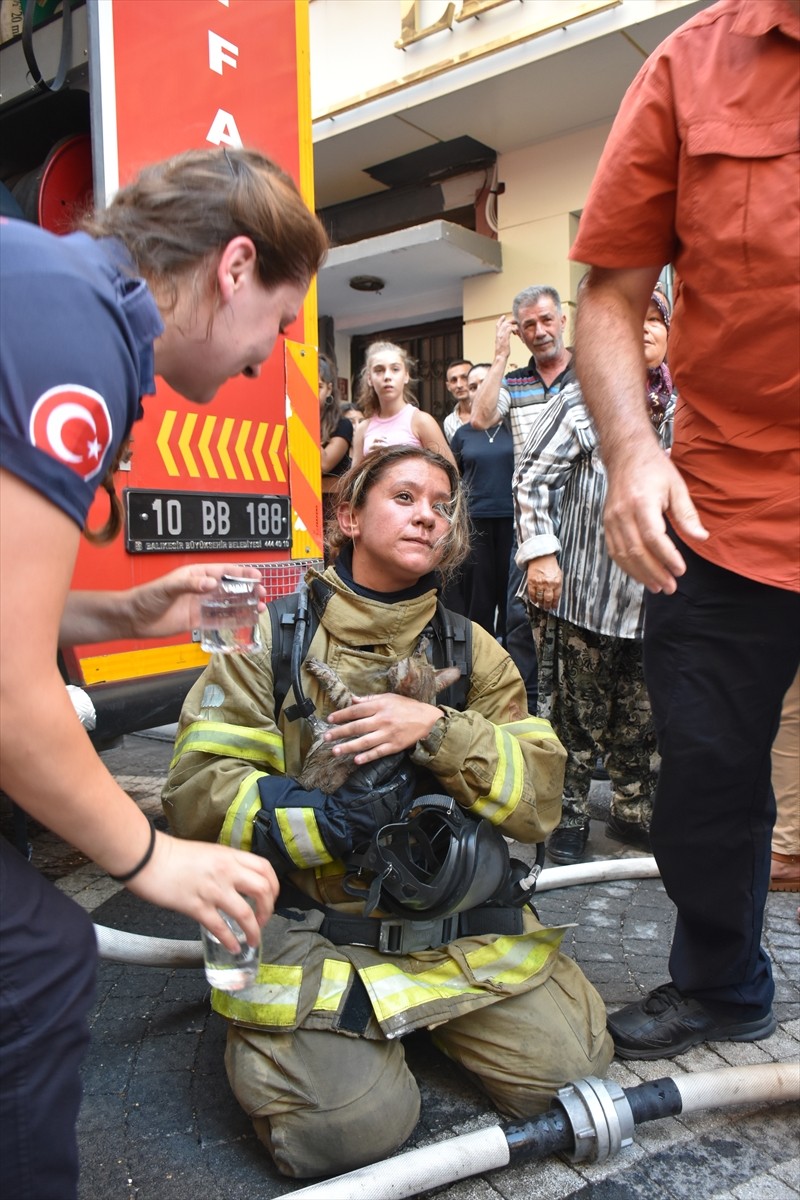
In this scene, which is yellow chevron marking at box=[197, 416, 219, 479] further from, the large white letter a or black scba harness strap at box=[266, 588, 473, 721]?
black scba harness strap at box=[266, 588, 473, 721]

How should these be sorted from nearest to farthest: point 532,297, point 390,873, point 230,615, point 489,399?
point 230,615 → point 390,873 → point 532,297 → point 489,399

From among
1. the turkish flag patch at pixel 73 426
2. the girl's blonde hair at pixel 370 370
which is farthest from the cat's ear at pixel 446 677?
the girl's blonde hair at pixel 370 370

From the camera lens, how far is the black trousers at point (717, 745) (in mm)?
1774

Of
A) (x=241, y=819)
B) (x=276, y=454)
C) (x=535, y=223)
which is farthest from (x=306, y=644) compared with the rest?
(x=535, y=223)

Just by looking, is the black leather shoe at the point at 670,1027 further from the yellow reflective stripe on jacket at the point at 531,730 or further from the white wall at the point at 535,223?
the white wall at the point at 535,223

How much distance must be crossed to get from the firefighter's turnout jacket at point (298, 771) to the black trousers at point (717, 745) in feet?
0.95

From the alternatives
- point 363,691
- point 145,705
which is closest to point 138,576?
point 145,705

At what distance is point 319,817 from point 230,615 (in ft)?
1.46

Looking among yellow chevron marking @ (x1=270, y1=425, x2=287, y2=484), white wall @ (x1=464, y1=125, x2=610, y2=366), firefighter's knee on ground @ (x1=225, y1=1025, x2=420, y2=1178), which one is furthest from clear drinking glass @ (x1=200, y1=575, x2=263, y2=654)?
white wall @ (x1=464, y1=125, x2=610, y2=366)

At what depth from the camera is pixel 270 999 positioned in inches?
69.6

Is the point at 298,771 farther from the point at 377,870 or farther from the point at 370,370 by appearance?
the point at 370,370

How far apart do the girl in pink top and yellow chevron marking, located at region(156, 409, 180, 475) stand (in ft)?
6.56

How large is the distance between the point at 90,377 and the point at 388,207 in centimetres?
989

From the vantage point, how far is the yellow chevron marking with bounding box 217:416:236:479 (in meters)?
2.98
